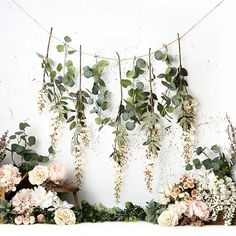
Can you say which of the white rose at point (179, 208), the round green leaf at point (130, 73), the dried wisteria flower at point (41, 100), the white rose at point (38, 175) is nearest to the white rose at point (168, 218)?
the white rose at point (179, 208)

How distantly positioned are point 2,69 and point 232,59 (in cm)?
129

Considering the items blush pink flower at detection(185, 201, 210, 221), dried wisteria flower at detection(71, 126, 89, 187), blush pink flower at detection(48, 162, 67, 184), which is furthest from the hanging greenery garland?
blush pink flower at detection(185, 201, 210, 221)

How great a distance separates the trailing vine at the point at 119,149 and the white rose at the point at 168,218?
33 centimetres

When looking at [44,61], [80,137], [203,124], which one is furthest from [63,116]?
[203,124]

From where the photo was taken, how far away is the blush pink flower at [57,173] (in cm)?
250

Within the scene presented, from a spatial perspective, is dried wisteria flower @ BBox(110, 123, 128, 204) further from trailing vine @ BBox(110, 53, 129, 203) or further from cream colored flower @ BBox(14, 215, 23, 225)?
cream colored flower @ BBox(14, 215, 23, 225)

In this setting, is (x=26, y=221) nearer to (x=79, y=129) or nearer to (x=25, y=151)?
(x=25, y=151)

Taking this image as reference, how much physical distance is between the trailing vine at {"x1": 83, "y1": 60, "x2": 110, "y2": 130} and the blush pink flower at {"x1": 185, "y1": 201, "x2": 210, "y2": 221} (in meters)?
0.65

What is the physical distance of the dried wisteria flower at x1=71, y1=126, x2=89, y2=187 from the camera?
2615mm

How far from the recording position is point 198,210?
2.34 metres

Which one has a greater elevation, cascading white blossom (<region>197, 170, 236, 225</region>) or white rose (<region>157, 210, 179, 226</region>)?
cascading white blossom (<region>197, 170, 236, 225</region>)

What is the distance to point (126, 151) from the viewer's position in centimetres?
261

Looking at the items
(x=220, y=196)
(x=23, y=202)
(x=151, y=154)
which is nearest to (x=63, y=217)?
(x=23, y=202)

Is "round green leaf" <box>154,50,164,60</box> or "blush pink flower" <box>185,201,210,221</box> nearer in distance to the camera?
"blush pink flower" <box>185,201,210,221</box>
